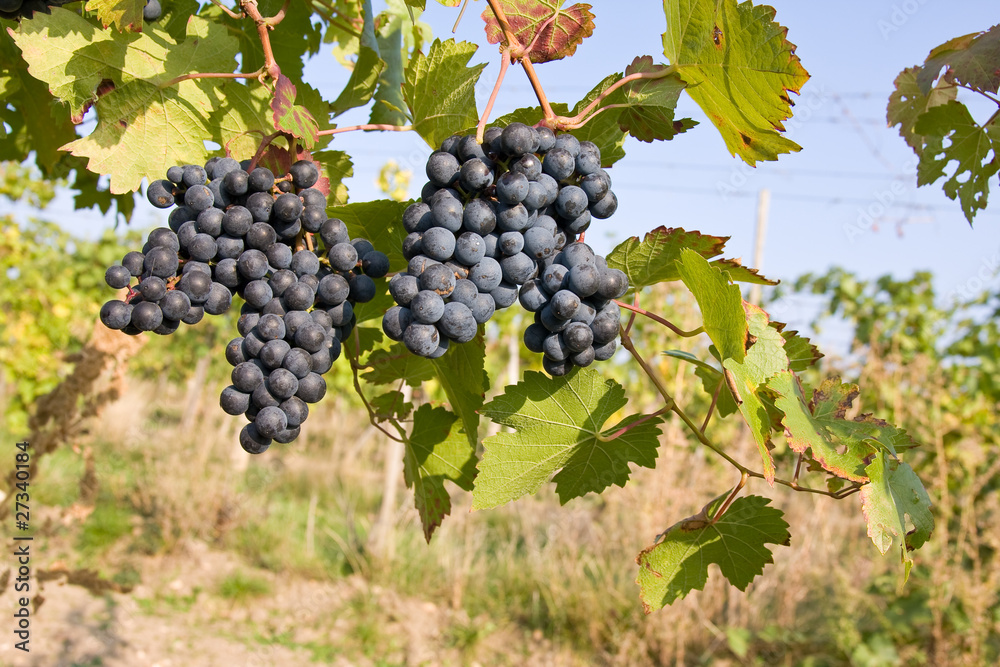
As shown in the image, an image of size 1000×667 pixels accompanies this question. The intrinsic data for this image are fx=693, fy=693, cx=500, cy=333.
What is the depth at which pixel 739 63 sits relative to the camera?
0.89 m

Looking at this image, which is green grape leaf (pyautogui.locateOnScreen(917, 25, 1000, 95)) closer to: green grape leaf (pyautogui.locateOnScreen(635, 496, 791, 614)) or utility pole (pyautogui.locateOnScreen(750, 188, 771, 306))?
green grape leaf (pyautogui.locateOnScreen(635, 496, 791, 614))

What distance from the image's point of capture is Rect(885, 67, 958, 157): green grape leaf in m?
1.34

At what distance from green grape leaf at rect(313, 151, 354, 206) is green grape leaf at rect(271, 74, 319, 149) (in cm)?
25

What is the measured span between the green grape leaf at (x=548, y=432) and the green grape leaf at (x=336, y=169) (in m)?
0.49

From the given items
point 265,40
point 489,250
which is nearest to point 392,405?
point 489,250

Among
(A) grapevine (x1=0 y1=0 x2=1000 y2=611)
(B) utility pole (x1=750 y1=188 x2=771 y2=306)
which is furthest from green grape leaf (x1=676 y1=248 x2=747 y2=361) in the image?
(B) utility pole (x1=750 y1=188 x2=771 y2=306)

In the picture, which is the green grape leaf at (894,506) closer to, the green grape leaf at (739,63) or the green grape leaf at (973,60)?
the green grape leaf at (739,63)

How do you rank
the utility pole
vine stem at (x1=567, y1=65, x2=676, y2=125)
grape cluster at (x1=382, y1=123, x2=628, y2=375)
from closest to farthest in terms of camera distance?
grape cluster at (x1=382, y1=123, x2=628, y2=375)
vine stem at (x1=567, y1=65, x2=676, y2=125)
the utility pole

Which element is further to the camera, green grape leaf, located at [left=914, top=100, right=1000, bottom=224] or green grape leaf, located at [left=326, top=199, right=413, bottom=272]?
green grape leaf, located at [left=914, top=100, right=1000, bottom=224]

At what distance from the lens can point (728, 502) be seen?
98 cm

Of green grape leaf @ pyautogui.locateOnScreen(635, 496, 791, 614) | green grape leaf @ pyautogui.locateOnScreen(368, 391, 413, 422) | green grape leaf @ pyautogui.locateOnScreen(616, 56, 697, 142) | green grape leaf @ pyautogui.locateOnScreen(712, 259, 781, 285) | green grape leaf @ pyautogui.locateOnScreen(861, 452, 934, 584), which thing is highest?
green grape leaf @ pyautogui.locateOnScreen(616, 56, 697, 142)

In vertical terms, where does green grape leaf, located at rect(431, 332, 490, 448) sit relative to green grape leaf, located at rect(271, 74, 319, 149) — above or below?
below

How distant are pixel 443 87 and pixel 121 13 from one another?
44 cm

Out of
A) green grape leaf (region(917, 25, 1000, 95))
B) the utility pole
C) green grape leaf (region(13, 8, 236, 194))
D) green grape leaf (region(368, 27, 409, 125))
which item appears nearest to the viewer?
green grape leaf (region(13, 8, 236, 194))
